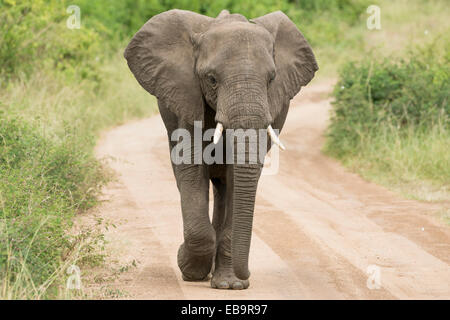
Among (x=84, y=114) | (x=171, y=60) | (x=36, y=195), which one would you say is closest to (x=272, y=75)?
(x=171, y=60)

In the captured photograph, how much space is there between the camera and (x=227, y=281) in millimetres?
6684

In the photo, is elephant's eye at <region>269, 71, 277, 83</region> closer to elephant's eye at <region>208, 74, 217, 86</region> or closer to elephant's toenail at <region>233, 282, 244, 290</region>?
elephant's eye at <region>208, 74, 217, 86</region>

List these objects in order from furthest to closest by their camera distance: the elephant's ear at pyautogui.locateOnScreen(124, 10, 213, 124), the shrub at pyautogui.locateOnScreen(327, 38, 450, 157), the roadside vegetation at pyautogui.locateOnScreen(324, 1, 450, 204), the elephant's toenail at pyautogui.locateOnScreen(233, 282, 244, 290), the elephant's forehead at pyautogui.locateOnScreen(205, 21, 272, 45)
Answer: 1. the shrub at pyautogui.locateOnScreen(327, 38, 450, 157)
2. the roadside vegetation at pyautogui.locateOnScreen(324, 1, 450, 204)
3. the elephant's toenail at pyautogui.locateOnScreen(233, 282, 244, 290)
4. the elephant's ear at pyautogui.locateOnScreen(124, 10, 213, 124)
5. the elephant's forehead at pyautogui.locateOnScreen(205, 21, 272, 45)

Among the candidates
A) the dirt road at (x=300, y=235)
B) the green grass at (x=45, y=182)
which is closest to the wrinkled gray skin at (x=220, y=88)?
the dirt road at (x=300, y=235)

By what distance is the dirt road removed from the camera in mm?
6758

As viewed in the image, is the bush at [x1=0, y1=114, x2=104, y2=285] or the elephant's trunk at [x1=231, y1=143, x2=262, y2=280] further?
the bush at [x1=0, y1=114, x2=104, y2=285]

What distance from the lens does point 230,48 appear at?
6.04m

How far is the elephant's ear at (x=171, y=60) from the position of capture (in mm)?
6426

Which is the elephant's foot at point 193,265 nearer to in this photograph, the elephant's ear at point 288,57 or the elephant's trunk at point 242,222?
the elephant's trunk at point 242,222

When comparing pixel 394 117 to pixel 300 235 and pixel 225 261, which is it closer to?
pixel 300 235

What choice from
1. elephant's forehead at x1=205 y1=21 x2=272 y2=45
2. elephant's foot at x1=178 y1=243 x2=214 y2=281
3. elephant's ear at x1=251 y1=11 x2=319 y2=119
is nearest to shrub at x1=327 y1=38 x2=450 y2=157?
elephant's ear at x1=251 y1=11 x2=319 y2=119

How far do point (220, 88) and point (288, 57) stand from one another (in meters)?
0.91

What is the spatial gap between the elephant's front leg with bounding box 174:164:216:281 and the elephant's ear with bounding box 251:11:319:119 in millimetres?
813
